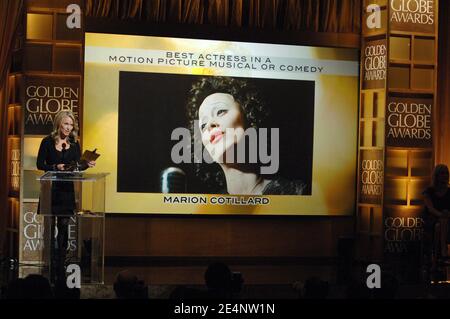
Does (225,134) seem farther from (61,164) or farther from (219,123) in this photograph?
(61,164)

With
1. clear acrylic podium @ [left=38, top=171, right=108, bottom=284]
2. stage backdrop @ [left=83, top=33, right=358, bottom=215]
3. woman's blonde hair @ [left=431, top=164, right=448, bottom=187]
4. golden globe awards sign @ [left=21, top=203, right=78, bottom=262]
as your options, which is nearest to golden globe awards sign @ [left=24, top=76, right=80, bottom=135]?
stage backdrop @ [left=83, top=33, right=358, bottom=215]

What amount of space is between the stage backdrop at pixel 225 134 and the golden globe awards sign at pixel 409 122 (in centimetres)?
46

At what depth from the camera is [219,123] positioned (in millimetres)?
8500

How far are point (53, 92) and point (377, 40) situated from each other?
332cm

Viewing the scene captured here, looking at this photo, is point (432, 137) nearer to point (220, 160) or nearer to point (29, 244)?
point (220, 160)

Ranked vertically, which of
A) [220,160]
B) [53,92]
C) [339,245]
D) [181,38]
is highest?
[181,38]

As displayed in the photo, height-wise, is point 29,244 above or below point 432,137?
below

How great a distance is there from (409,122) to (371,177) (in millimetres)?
685

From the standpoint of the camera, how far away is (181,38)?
27.6 feet

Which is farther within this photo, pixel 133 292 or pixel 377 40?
pixel 377 40
